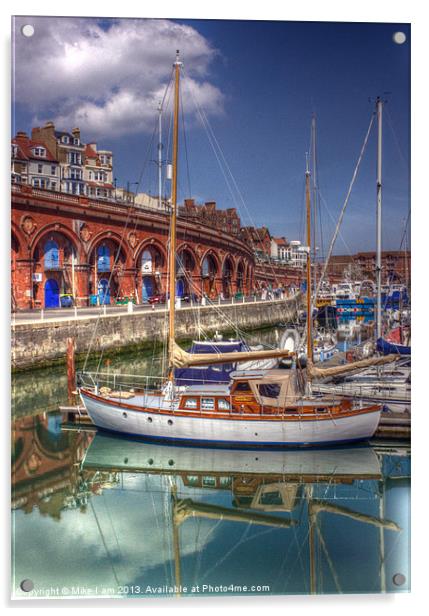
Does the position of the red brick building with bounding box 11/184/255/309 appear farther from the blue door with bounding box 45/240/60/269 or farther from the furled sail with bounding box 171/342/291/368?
the furled sail with bounding box 171/342/291/368

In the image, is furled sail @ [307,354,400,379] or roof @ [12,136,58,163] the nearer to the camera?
furled sail @ [307,354,400,379]

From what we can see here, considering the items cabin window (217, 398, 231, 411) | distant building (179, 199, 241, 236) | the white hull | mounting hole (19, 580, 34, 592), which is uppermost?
distant building (179, 199, 241, 236)

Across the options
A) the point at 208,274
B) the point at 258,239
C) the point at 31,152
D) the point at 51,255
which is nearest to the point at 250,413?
the point at 258,239

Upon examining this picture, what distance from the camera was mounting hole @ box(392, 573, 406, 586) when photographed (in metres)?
5.95

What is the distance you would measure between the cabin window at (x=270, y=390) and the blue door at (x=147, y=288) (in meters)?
9.56

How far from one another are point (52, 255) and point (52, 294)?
195 centimetres

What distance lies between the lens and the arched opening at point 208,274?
59.6 ft

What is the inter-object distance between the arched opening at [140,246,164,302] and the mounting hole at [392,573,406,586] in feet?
46.5

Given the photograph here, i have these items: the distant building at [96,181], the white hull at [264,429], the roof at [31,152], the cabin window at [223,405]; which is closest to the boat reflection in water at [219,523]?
the white hull at [264,429]

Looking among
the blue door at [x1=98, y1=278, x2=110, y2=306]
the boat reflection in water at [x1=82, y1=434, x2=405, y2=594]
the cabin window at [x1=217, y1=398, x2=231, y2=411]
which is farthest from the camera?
the blue door at [x1=98, y1=278, x2=110, y2=306]

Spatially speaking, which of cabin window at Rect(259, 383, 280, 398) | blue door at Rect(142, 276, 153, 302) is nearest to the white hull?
cabin window at Rect(259, 383, 280, 398)

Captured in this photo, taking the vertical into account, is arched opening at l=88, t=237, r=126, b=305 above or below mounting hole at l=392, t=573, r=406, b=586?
above

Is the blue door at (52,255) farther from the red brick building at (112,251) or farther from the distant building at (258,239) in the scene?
the distant building at (258,239)
